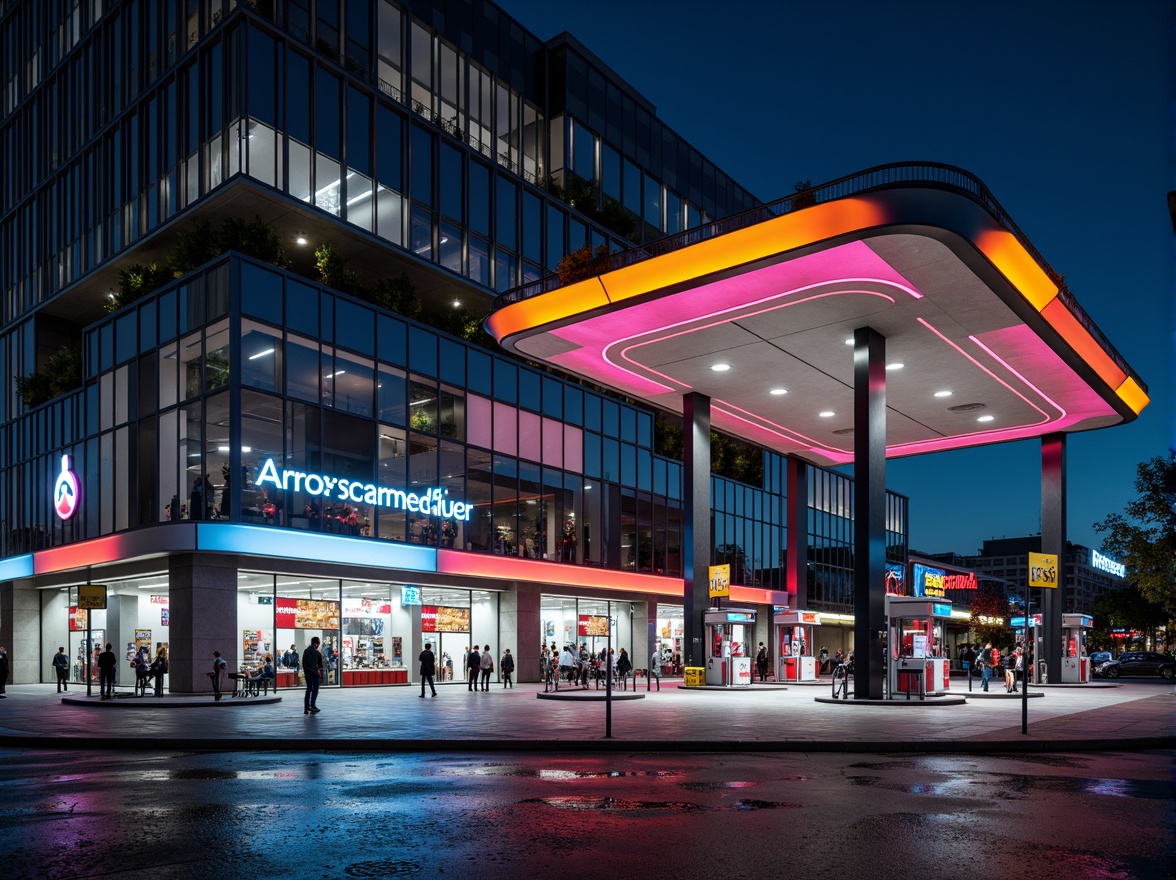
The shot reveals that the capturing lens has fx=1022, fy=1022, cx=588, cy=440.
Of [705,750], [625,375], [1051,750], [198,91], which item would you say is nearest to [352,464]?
[625,375]

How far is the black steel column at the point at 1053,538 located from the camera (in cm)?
3947

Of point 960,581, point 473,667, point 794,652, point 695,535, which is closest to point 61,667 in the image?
point 473,667

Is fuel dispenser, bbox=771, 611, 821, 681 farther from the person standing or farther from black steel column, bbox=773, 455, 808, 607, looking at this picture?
the person standing

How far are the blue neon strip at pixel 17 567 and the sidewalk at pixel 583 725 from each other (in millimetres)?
13454

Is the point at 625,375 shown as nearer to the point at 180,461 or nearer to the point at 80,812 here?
the point at 180,461

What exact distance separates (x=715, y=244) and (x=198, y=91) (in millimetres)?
21996

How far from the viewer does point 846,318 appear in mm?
28062

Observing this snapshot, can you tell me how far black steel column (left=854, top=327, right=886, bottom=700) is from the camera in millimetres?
27531

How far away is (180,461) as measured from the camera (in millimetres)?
33250

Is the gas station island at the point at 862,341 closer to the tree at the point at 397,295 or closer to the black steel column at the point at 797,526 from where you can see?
the black steel column at the point at 797,526

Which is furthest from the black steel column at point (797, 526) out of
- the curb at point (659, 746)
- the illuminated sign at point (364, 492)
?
the curb at point (659, 746)

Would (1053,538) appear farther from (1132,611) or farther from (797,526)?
(1132,611)

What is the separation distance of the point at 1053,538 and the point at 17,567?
140ft

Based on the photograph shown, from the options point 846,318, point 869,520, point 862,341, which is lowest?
point 869,520
